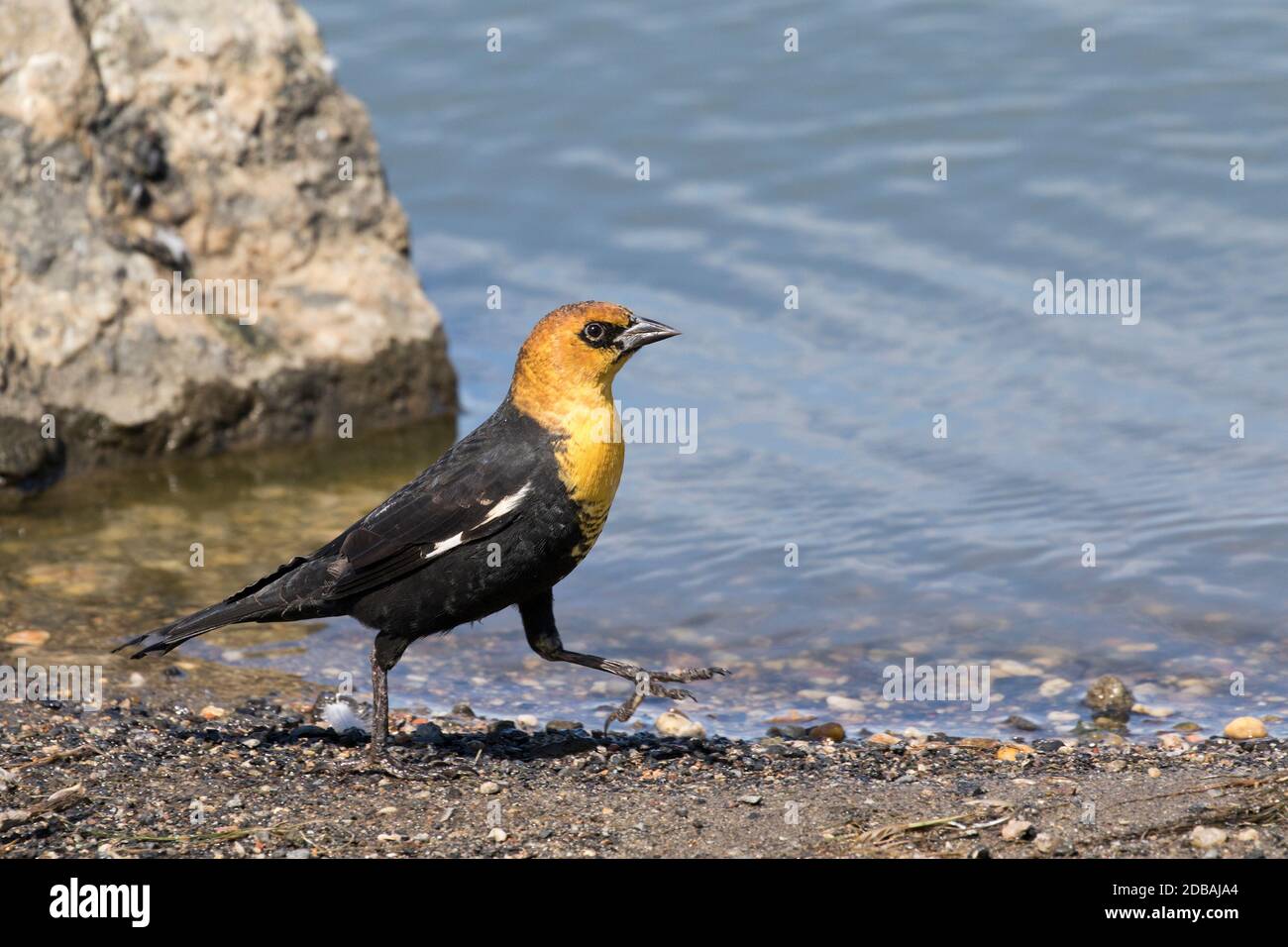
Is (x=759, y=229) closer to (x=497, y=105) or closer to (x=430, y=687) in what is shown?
(x=497, y=105)

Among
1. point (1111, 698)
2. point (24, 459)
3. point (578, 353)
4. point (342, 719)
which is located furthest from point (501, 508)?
point (24, 459)

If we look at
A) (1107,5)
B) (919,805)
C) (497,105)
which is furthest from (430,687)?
(1107,5)

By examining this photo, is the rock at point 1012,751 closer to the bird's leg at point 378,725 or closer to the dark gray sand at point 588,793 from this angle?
the dark gray sand at point 588,793

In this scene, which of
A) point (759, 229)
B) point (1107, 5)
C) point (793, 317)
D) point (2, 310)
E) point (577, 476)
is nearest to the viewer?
point (577, 476)

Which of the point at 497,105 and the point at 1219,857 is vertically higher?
the point at 497,105

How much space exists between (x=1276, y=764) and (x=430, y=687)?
350 cm

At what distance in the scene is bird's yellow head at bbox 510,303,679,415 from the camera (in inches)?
239

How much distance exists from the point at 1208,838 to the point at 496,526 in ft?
8.07

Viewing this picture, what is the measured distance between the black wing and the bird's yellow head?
18 centimetres

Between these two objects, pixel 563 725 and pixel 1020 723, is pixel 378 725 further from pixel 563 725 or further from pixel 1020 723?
pixel 1020 723

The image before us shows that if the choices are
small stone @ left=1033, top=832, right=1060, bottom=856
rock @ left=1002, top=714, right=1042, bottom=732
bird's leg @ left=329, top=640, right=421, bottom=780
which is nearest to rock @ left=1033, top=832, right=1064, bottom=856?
small stone @ left=1033, top=832, right=1060, bottom=856

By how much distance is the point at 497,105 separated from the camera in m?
15.2

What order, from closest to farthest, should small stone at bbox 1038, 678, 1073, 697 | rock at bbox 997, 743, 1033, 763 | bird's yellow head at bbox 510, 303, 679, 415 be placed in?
bird's yellow head at bbox 510, 303, 679, 415
rock at bbox 997, 743, 1033, 763
small stone at bbox 1038, 678, 1073, 697

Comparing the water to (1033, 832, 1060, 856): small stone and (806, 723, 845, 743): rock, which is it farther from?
(1033, 832, 1060, 856): small stone
